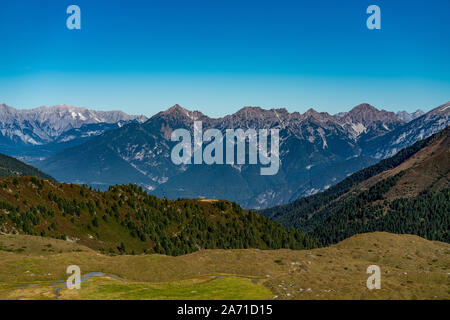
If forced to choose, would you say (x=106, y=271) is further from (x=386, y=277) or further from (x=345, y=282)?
(x=386, y=277)

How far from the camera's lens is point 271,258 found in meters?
119

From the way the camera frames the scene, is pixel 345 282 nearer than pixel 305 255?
Yes

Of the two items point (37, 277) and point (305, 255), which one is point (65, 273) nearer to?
point (37, 277)

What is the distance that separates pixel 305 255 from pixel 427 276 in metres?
40.1

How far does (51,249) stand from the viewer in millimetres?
133000

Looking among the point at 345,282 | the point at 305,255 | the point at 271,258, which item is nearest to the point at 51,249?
the point at 271,258

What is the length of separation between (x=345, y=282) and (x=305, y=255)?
1634 inches

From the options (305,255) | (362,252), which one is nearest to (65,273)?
(305,255)
